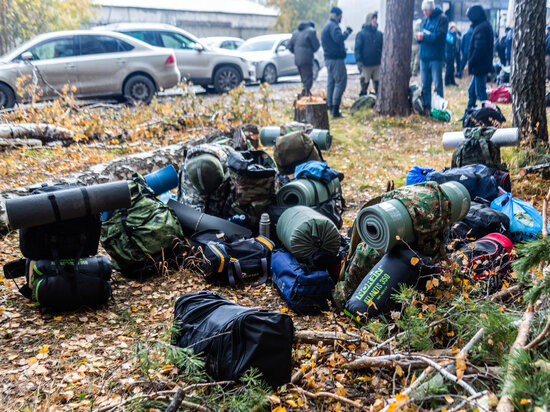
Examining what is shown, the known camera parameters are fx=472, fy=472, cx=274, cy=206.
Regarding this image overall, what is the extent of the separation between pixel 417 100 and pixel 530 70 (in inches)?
166

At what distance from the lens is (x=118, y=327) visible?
3520 millimetres

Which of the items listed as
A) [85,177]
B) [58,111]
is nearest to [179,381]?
[85,177]

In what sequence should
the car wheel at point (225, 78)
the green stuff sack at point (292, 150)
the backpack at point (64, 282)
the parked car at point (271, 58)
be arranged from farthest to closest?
the parked car at point (271, 58)
the car wheel at point (225, 78)
the green stuff sack at point (292, 150)
the backpack at point (64, 282)

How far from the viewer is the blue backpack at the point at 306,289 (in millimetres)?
3668

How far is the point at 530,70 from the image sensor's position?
20.5 ft

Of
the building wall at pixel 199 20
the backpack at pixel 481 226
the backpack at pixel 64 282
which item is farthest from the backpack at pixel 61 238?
the building wall at pixel 199 20

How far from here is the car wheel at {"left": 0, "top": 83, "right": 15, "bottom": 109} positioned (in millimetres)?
9734

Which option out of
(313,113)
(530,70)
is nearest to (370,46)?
(313,113)

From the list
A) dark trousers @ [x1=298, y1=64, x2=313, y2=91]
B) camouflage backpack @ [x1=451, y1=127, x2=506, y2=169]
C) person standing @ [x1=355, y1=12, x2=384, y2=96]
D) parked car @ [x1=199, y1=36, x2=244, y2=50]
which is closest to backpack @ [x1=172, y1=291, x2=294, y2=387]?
camouflage backpack @ [x1=451, y1=127, x2=506, y2=169]

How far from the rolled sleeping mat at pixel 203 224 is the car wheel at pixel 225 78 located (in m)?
9.43

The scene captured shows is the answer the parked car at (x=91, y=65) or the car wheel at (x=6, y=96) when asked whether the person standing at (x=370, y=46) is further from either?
the car wheel at (x=6, y=96)

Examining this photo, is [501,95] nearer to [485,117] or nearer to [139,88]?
[485,117]

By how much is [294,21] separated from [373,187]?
2699cm

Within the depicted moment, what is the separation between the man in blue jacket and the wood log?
18.4 feet
